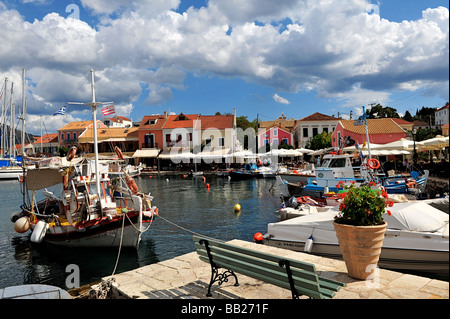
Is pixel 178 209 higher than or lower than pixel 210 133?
lower

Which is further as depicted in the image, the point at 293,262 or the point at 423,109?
the point at 423,109

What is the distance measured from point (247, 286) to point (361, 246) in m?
1.88

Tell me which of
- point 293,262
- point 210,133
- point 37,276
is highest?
point 210,133

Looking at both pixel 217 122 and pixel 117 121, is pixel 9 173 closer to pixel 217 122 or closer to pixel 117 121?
pixel 117 121

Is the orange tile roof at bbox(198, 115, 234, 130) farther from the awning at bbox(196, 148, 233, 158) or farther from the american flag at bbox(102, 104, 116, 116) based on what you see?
the american flag at bbox(102, 104, 116, 116)

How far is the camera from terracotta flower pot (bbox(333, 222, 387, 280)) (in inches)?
186

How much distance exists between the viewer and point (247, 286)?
5.21 meters

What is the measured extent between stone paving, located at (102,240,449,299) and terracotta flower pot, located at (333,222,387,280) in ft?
0.77

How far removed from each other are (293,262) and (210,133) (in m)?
50.4

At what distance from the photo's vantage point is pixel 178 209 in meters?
21.2

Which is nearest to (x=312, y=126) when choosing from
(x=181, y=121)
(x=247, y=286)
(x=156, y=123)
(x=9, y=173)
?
(x=181, y=121)

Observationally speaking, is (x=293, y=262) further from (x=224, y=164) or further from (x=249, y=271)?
(x=224, y=164)
